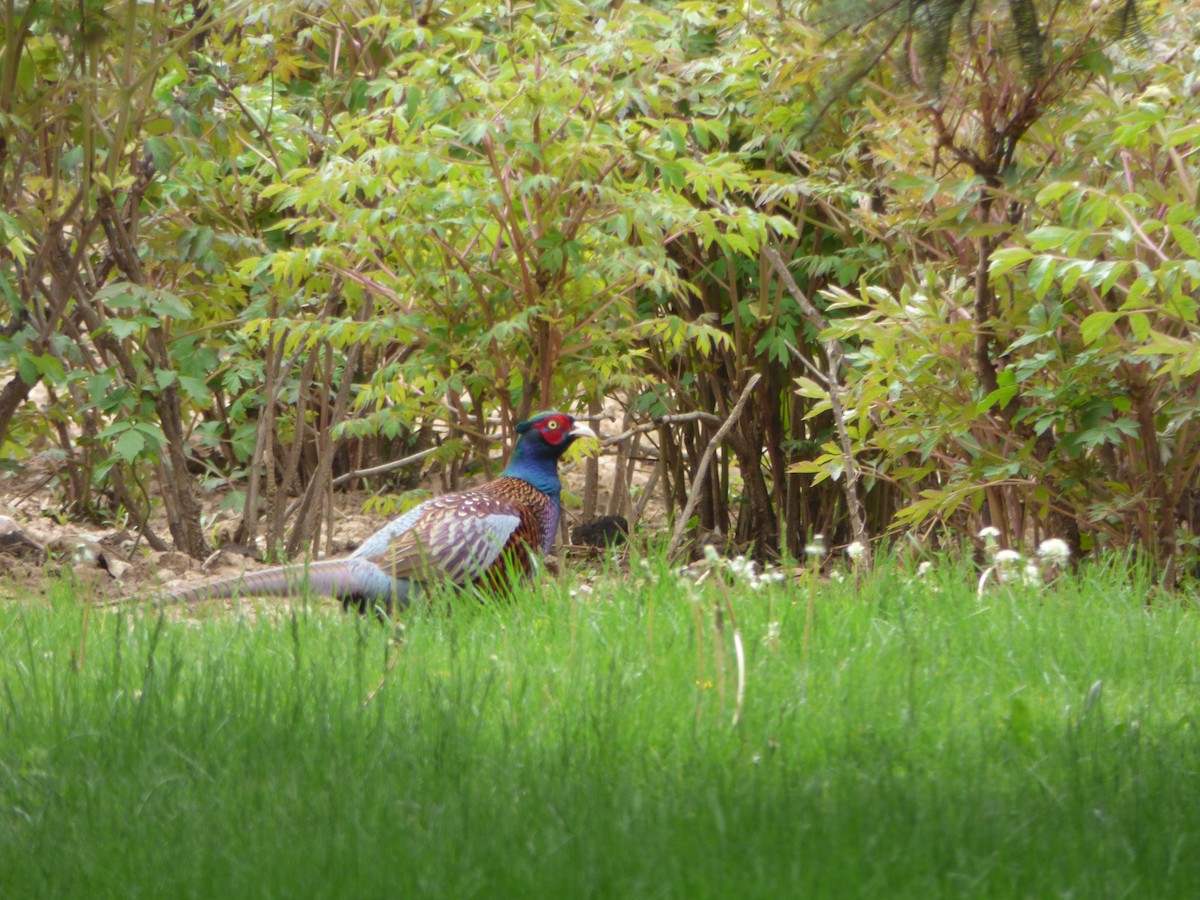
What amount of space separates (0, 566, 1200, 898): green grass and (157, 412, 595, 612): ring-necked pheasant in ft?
1.80

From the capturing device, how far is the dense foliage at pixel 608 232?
4.75 meters

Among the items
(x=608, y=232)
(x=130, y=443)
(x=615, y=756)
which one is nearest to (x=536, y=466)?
(x=608, y=232)

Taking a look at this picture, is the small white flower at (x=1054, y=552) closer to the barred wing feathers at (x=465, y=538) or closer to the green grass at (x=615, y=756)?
the green grass at (x=615, y=756)

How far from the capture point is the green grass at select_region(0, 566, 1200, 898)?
7.90 feet

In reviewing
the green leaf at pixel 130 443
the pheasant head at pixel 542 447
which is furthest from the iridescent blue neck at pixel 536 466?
the green leaf at pixel 130 443

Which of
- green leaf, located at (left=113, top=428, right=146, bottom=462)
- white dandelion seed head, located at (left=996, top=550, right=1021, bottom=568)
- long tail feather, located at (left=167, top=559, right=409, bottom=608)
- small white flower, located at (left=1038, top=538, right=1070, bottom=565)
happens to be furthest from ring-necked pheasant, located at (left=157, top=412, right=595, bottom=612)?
small white flower, located at (left=1038, top=538, right=1070, bottom=565)

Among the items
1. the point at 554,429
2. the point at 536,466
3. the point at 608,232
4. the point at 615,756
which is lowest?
the point at 615,756

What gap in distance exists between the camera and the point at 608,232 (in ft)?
19.4

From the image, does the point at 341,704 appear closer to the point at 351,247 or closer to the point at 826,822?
the point at 826,822

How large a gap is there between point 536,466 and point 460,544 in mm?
626

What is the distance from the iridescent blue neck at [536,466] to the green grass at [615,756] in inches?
57.2

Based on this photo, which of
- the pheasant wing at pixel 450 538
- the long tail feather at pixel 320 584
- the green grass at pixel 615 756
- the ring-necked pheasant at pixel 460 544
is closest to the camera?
the green grass at pixel 615 756

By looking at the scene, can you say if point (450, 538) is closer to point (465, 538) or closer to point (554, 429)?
point (465, 538)

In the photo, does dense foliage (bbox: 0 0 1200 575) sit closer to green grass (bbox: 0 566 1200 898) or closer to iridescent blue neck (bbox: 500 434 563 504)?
iridescent blue neck (bbox: 500 434 563 504)
